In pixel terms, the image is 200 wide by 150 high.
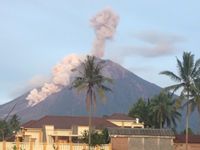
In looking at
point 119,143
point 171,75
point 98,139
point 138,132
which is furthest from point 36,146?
point 171,75

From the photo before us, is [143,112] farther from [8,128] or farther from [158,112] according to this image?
[8,128]

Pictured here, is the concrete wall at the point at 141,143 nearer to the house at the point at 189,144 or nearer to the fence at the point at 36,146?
the fence at the point at 36,146

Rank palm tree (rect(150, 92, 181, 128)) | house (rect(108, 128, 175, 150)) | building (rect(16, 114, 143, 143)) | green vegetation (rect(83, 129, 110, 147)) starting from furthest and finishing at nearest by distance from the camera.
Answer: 1. palm tree (rect(150, 92, 181, 128))
2. building (rect(16, 114, 143, 143))
3. green vegetation (rect(83, 129, 110, 147))
4. house (rect(108, 128, 175, 150))

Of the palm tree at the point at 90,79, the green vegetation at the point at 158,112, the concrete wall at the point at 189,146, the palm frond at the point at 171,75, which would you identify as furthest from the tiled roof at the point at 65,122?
the palm frond at the point at 171,75

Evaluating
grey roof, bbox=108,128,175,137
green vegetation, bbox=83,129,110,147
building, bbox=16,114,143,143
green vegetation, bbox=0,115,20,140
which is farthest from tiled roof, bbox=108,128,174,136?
green vegetation, bbox=0,115,20,140

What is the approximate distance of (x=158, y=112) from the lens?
10400 centimetres

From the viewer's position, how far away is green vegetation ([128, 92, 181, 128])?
10369 cm

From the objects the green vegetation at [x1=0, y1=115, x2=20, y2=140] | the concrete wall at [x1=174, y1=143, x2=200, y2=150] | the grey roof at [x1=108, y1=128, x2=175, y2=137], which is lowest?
the concrete wall at [x1=174, y1=143, x2=200, y2=150]

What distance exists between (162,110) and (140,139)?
44.9 metres

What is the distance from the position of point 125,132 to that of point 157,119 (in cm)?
4632

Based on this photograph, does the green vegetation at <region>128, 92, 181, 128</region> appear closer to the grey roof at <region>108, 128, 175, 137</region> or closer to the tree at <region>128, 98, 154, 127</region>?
the tree at <region>128, 98, 154, 127</region>

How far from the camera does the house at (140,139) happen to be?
59000mm

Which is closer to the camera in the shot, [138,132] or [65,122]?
[138,132]

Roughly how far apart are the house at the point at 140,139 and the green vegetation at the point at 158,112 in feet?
131
